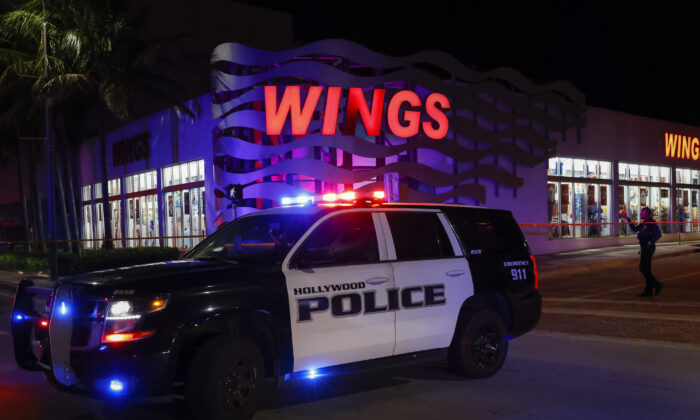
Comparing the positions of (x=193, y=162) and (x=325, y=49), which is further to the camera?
(x=193, y=162)

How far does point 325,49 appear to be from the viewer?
81.9 feet

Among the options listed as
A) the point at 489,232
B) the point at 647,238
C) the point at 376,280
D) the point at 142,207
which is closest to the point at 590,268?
the point at 647,238

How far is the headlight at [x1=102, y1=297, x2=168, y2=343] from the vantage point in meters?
5.31

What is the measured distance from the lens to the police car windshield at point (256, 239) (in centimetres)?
641

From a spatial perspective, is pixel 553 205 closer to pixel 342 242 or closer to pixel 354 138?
pixel 354 138

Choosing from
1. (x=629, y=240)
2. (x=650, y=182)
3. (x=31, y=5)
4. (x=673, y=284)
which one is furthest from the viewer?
(x=650, y=182)

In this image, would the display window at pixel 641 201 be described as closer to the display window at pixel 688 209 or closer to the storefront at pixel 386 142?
the storefront at pixel 386 142

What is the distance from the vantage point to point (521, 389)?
7.11 m

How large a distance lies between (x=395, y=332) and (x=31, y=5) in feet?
80.2

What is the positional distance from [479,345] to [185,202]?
25789 millimetres

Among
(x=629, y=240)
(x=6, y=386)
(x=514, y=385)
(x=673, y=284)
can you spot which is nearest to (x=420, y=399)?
(x=514, y=385)

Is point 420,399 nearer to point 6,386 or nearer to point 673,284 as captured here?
point 6,386

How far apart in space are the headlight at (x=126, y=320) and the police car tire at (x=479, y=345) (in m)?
3.38

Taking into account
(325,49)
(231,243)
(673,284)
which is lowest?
(673,284)
